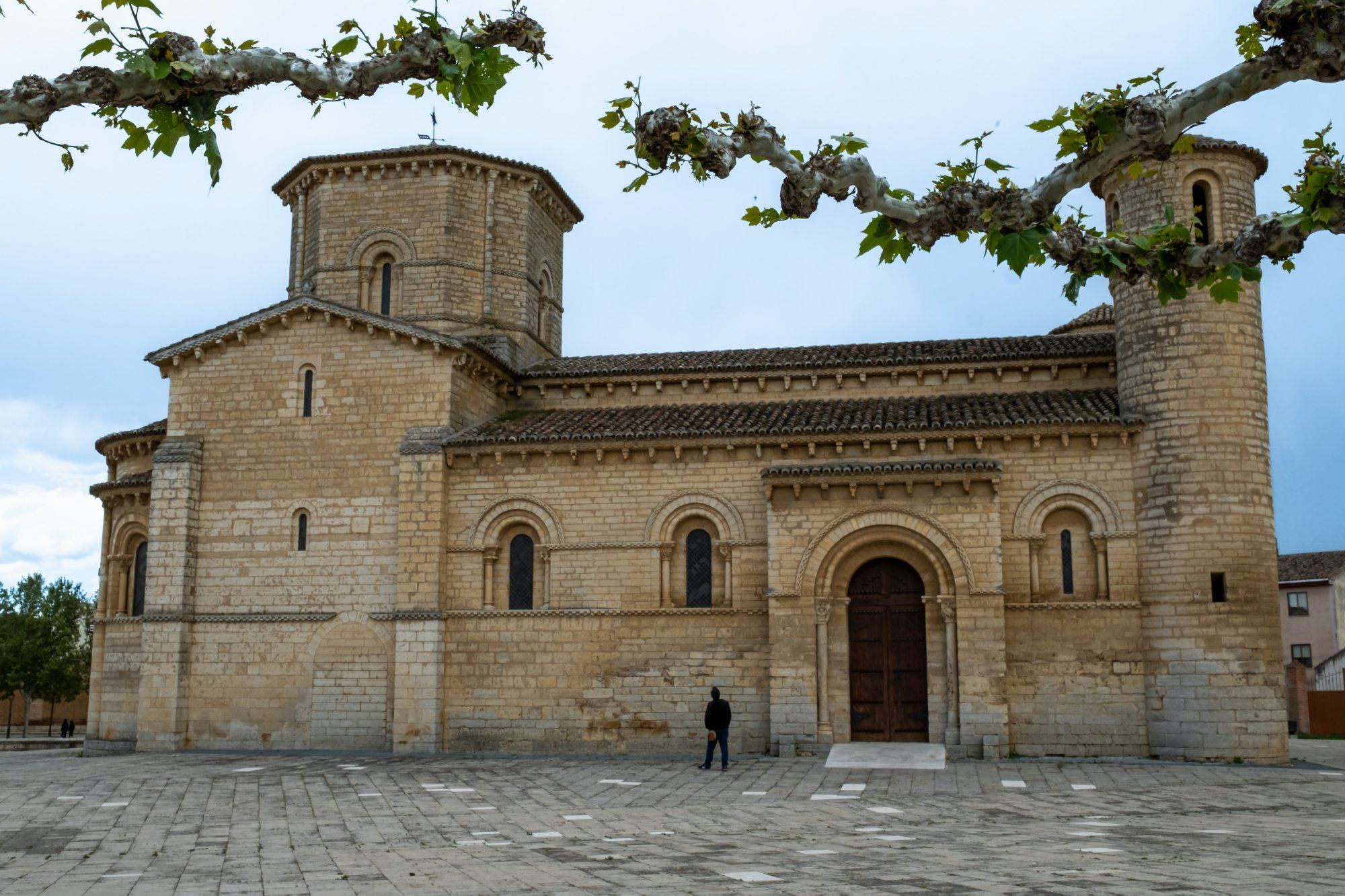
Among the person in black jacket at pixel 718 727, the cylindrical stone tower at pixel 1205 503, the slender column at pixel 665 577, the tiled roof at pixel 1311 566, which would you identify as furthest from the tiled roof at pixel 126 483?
the tiled roof at pixel 1311 566

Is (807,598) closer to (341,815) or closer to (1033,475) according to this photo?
(1033,475)

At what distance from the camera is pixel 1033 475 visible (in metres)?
23.1

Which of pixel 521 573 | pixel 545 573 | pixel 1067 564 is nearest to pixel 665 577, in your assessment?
Answer: pixel 545 573

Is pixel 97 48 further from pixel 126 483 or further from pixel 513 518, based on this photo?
pixel 126 483

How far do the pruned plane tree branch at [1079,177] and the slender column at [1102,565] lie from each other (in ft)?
53.6

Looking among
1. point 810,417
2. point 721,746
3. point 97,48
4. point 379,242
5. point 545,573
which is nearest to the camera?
point 97,48

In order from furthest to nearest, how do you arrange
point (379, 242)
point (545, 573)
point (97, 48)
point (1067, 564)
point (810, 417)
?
point (379, 242), point (545, 573), point (810, 417), point (1067, 564), point (97, 48)

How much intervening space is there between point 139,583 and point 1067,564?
20.6 metres

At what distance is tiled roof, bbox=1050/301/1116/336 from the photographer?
29.1 m

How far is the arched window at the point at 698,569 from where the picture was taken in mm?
24156

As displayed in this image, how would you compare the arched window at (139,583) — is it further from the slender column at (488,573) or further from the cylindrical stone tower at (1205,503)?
the cylindrical stone tower at (1205,503)

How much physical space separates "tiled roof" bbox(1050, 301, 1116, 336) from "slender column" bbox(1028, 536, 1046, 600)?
26.6ft

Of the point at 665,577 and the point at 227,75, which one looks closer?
the point at 227,75

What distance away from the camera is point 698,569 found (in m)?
24.3
